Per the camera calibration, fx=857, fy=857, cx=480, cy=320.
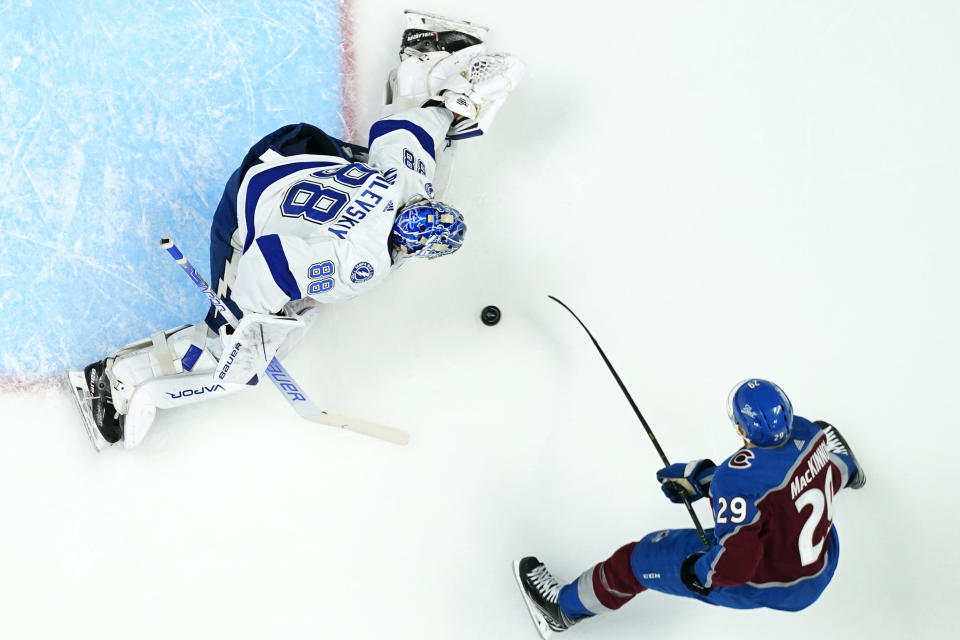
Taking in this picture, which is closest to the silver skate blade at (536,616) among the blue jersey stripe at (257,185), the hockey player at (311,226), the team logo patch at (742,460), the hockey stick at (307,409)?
the hockey stick at (307,409)

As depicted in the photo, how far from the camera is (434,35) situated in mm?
3686

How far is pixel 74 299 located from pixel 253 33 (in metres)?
1.37

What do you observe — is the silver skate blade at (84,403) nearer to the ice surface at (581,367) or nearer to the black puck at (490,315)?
the ice surface at (581,367)

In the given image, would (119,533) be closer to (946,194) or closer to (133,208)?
(133,208)

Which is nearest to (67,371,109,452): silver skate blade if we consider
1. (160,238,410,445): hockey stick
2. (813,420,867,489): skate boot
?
(160,238,410,445): hockey stick

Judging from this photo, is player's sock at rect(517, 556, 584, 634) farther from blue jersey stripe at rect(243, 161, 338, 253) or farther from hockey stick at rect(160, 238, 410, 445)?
blue jersey stripe at rect(243, 161, 338, 253)

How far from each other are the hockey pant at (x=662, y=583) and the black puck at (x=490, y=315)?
3.53ft

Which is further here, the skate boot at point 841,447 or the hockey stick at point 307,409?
the skate boot at point 841,447

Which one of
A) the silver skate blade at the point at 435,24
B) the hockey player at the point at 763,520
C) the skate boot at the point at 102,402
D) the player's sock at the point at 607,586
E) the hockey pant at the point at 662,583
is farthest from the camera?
the silver skate blade at the point at 435,24

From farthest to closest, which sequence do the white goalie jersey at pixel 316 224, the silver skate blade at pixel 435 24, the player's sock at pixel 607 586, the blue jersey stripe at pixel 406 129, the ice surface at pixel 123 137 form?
the silver skate blade at pixel 435 24 → the ice surface at pixel 123 137 → the blue jersey stripe at pixel 406 129 → the player's sock at pixel 607 586 → the white goalie jersey at pixel 316 224

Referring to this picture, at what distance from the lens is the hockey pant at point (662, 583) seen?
8.86 feet

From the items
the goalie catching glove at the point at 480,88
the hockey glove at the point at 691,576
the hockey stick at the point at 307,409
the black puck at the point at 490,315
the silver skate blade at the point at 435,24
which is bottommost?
the hockey stick at the point at 307,409

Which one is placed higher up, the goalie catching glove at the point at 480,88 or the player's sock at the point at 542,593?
the goalie catching glove at the point at 480,88

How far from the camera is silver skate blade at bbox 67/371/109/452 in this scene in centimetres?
342
